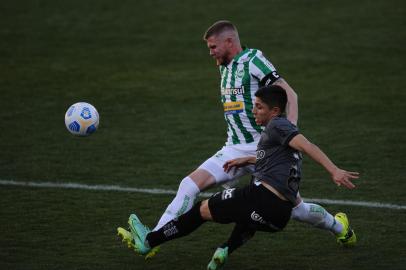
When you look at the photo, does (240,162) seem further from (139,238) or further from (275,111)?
(139,238)

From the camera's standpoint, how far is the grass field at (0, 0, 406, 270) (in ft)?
27.7

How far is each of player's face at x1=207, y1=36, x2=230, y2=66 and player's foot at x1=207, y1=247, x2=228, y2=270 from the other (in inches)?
82.4

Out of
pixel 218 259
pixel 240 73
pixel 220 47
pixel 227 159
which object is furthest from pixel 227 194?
pixel 220 47

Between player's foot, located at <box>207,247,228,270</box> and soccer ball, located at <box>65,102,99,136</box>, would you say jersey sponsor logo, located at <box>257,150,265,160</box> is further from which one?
soccer ball, located at <box>65,102,99,136</box>

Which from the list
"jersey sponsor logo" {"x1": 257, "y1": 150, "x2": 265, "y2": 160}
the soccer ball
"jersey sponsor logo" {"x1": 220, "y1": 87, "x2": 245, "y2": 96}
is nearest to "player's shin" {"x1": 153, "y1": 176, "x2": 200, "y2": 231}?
"jersey sponsor logo" {"x1": 257, "y1": 150, "x2": 265, "y2": 160}

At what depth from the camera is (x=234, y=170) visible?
8211 mm

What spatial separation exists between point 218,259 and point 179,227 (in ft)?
1.60

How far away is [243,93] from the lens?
845cm

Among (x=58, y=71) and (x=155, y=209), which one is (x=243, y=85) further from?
(x=58, y=71)

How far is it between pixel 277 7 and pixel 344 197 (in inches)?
480

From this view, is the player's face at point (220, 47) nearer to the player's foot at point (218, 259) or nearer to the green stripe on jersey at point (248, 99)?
the green stripe on jersey at point (248, 99)

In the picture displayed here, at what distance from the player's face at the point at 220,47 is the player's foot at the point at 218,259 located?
2093 mm

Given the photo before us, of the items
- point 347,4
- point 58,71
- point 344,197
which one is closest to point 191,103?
point 58,71

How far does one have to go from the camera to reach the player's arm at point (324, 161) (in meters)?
6.68
